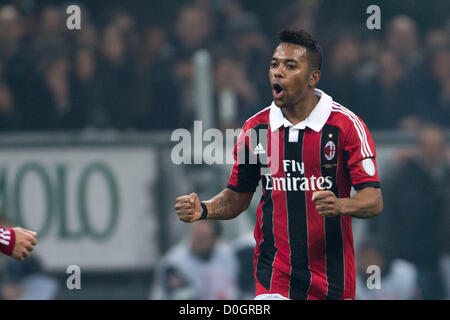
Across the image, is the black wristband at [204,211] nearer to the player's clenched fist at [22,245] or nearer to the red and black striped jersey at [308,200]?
the red and black striped jersey at [308,200]

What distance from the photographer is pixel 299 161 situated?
505 centimetres

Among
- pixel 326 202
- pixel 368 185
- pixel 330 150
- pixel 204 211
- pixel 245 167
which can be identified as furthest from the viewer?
pixel 245 167

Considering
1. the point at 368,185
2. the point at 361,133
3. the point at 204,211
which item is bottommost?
the point at 204,211

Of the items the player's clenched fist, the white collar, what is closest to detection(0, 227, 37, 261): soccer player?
the player's clenched fist

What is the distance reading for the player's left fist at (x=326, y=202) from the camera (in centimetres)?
453

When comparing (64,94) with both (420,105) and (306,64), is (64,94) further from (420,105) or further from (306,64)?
(306,64)

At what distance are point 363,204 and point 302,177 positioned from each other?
42 centimetres

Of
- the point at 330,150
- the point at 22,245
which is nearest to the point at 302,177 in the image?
the point at 330,150

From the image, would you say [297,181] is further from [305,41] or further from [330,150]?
[305,41]

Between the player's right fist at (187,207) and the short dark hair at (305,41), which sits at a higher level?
the short dark hair at (305,41)

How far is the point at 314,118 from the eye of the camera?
504 centimetres

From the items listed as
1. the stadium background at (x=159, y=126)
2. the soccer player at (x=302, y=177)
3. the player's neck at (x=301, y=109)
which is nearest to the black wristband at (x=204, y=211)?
the soccer player at (x=302, y=177)

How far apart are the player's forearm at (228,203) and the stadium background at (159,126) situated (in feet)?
9.40
